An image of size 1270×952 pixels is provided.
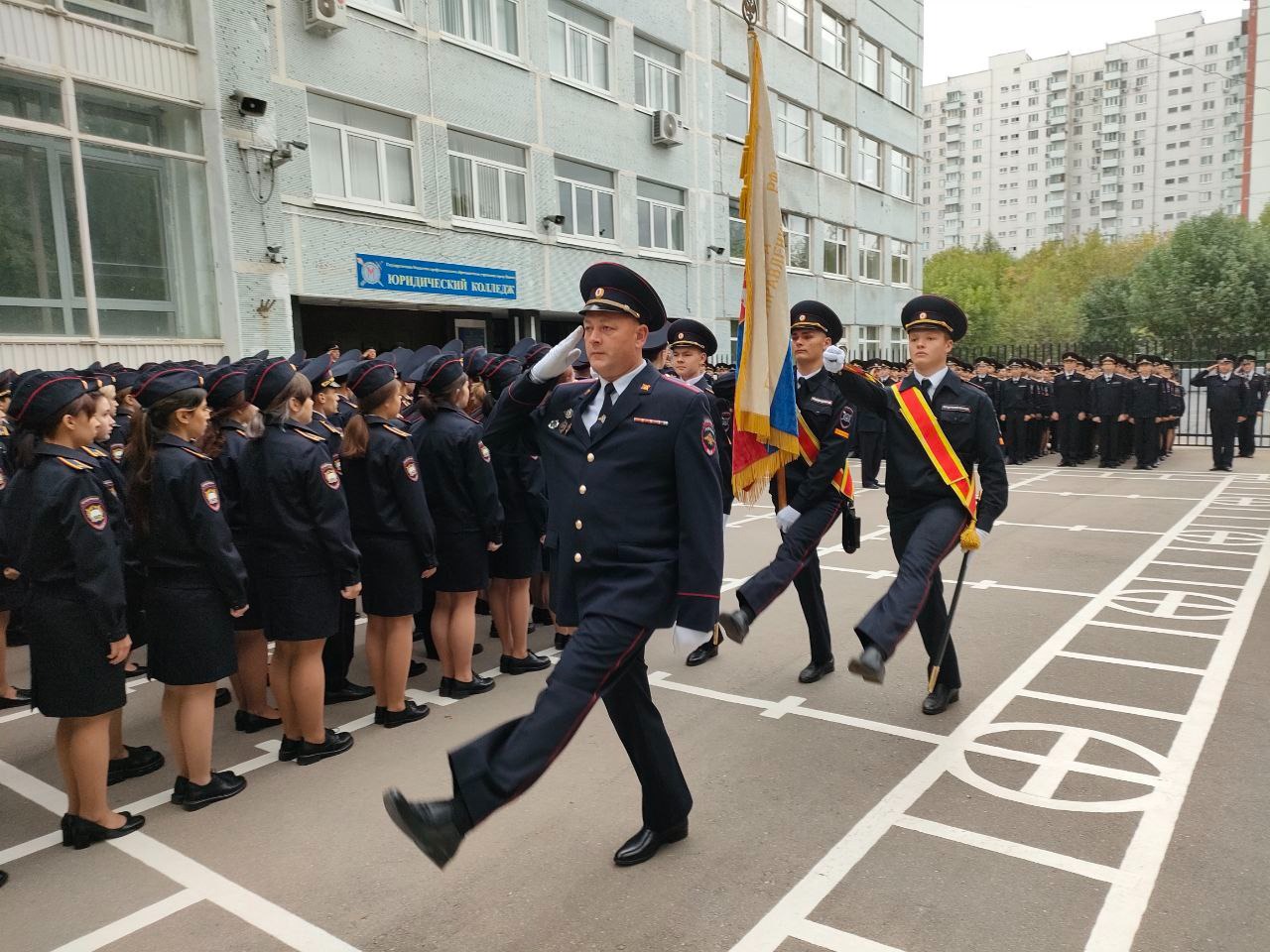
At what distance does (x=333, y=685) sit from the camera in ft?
18.5

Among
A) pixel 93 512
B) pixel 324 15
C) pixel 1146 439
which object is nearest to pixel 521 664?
pixel 93 512

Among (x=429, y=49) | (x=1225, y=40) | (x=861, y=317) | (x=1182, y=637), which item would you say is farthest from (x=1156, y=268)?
(x=1225, y=40)

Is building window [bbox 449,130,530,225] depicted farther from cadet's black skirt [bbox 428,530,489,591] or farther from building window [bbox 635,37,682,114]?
cadet's black skirt [bbox 428,530,489,591]

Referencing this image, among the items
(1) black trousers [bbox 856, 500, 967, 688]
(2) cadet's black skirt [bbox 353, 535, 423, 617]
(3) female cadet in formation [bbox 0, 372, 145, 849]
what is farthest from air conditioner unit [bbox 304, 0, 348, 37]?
(1) black trousers [bbox 856, 500, 967, 688]

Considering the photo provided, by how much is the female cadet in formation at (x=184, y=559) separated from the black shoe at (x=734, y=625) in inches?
87.5

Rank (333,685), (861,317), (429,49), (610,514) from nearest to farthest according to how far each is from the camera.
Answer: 1. (610,514)
2. (333,685)
3. (429,49)
4. (861,317)

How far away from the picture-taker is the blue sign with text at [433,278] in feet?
49.6

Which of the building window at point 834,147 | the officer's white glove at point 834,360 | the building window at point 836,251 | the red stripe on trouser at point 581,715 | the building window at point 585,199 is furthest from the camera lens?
the building window at point 836,251

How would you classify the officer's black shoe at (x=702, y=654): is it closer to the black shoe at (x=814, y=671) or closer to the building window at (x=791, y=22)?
the black shoe at (x=814, y=671)

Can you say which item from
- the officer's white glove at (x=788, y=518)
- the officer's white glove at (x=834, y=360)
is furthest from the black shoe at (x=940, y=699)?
the officer's white glove at (x=834, y=360)

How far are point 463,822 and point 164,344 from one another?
11.9m

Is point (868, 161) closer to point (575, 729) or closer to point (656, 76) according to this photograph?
point (656, 76)

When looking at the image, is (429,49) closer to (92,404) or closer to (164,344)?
(164,344)

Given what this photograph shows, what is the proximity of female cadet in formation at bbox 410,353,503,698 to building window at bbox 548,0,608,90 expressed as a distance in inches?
610
